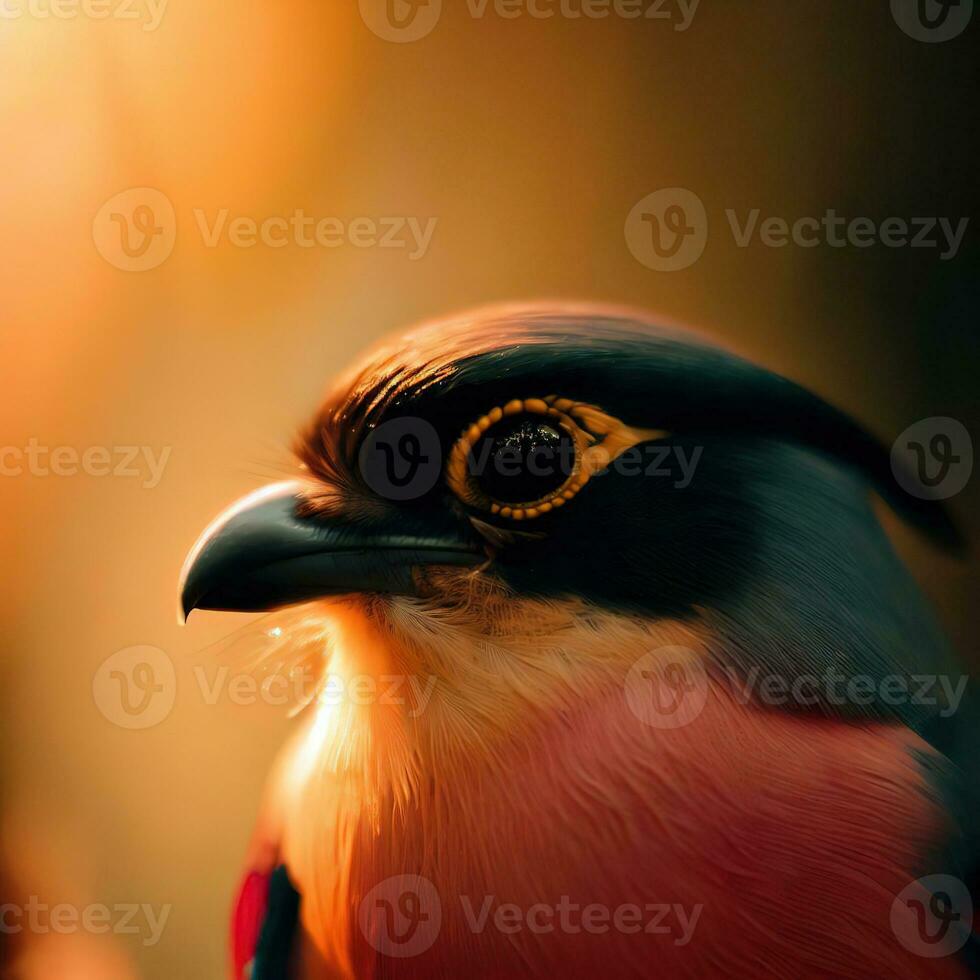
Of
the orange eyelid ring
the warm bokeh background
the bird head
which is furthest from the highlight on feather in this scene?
the orange eyelid ring

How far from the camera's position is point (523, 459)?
1.03 meters

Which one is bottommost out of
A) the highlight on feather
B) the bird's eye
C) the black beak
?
the highlight on feather

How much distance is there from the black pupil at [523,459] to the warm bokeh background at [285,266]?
27cm

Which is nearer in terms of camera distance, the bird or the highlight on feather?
the bird

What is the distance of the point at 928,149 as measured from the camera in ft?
3.97

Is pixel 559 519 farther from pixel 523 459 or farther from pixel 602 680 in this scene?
pixel 602 680

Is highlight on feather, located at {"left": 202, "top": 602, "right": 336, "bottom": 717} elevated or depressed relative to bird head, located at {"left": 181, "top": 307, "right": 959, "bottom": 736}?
depressed

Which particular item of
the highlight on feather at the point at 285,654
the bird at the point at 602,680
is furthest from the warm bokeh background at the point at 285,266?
the bird at the point at 602,680

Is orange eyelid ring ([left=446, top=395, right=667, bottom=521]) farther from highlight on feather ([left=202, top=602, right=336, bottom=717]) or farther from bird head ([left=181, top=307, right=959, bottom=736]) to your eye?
highlight on feather ([left=202, top=602, right=336, bottom=717])

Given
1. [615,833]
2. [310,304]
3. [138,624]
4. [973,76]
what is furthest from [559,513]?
[973,76]

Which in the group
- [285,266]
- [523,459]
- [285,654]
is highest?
[285,266]

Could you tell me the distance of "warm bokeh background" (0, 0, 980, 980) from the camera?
1.21 m

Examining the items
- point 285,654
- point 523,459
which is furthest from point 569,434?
point 285,654

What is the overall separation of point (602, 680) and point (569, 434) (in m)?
0.28
